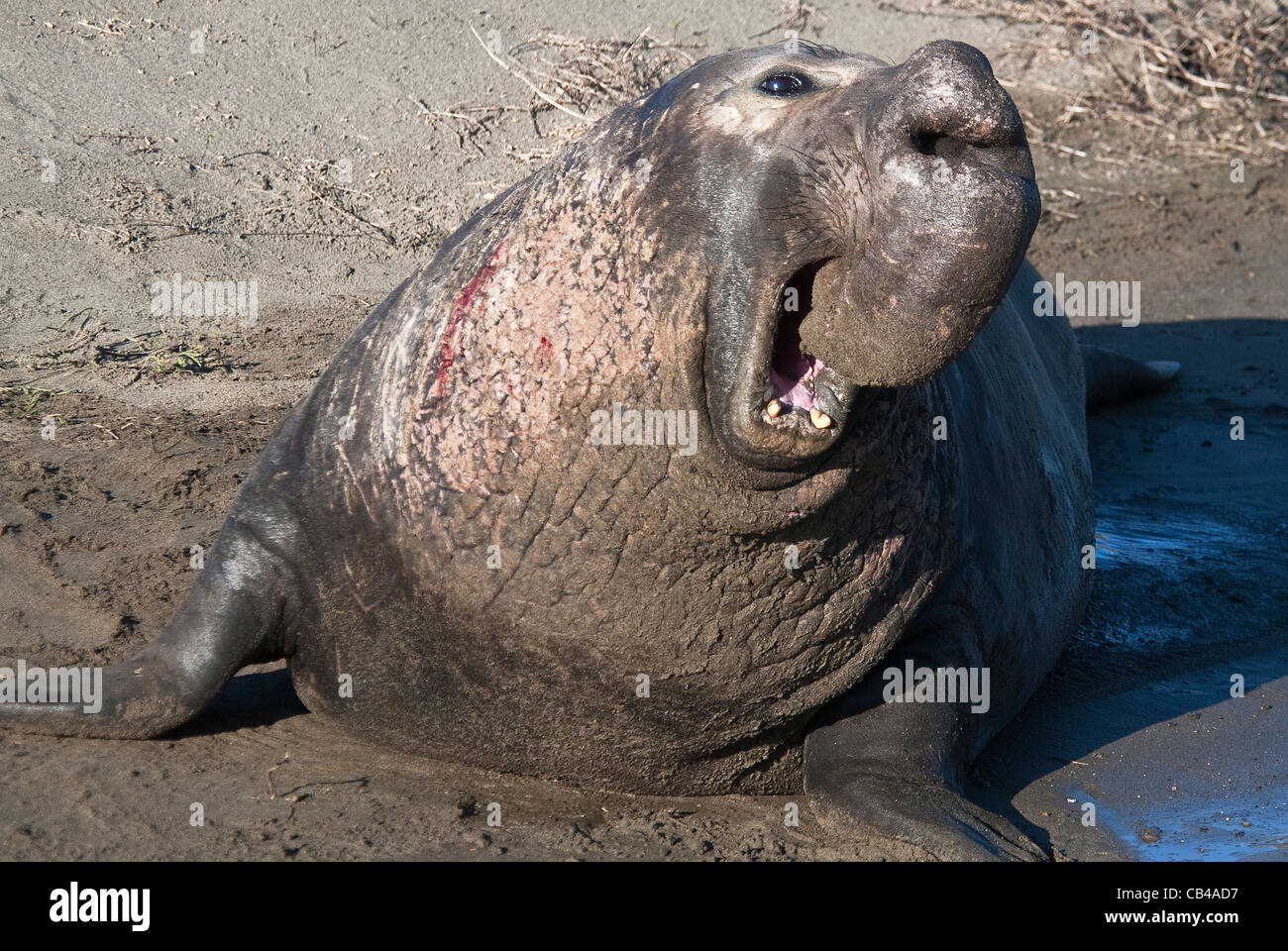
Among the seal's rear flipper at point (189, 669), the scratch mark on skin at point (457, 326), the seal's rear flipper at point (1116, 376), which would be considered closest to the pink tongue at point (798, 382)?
the scratch mark on skin at point (457, 326)

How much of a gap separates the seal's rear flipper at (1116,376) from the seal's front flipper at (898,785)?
425 cm

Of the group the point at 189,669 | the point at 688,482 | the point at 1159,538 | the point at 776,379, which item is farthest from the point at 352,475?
the point at 1159,538

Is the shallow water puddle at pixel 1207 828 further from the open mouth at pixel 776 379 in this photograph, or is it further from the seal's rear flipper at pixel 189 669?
the seal's rear flipper at pixel 189 669

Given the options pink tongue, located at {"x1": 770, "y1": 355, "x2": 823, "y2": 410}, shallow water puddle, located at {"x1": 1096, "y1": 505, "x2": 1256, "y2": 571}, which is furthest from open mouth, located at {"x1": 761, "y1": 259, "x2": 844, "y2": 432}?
shallow water puddle, located at {"x1": 1096, "y1": 505, "x2": 1256, "y2": 571}

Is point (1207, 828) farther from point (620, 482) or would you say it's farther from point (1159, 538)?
point (1159, 538)

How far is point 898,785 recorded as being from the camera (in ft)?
11.9

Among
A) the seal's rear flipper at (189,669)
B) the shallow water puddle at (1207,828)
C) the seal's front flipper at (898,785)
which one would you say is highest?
the seal's rear flipper at (189,669)

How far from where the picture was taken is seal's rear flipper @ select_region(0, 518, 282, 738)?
368 centimetres

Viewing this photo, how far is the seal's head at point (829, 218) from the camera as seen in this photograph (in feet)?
8.64

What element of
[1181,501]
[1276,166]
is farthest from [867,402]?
[1276,166]

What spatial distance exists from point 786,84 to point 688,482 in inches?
31.7

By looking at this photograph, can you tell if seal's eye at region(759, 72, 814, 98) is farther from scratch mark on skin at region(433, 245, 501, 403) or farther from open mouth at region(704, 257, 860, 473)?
scratch mark on skin at region(433, 245, 501, 403)
